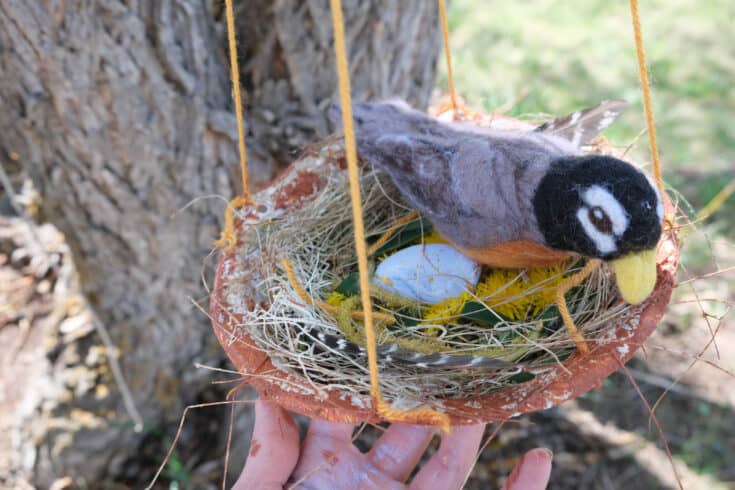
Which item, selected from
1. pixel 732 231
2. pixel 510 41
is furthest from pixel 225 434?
pixel 510 41

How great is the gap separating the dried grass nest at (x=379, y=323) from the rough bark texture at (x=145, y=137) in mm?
276

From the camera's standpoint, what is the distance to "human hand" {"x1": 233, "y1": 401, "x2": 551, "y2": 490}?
1.06 m

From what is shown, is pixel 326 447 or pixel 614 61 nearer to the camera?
pixel 326 447

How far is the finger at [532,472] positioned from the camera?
1049 millimetres

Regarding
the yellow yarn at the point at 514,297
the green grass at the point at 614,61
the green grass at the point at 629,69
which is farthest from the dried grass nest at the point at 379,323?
the green grass at the point at 614,61

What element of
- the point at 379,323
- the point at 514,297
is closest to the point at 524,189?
the point at 514,297

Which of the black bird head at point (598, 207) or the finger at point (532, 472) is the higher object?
the black bird head at point (598, 207)

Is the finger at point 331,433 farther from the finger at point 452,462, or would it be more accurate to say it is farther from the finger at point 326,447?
the finger at point 452,462

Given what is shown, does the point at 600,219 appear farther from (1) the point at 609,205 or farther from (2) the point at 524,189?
(2) the point at 524,189

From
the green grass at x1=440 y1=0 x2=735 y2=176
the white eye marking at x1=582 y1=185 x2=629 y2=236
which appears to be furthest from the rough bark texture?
the green grass at x1=440 y1=0 x2=735 y2=176

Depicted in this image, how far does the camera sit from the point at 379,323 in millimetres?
1057

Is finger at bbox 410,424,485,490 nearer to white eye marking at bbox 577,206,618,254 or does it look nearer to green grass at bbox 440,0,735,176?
white eye marking at bbox 577,206,618,254

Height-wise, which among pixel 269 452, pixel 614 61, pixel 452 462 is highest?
pixel 614 61

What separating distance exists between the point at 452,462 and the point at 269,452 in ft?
1.13
